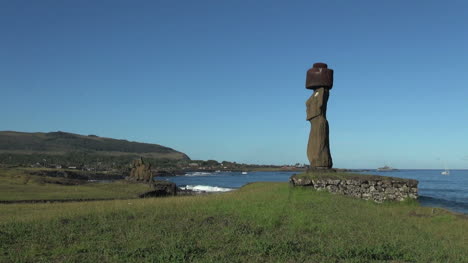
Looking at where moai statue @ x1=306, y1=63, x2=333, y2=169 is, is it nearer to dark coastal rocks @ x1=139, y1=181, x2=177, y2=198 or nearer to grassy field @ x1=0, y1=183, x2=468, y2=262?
grassy field @ x1=0, y1=183, x2=468, y2=262

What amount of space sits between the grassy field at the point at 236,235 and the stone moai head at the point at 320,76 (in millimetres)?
9157

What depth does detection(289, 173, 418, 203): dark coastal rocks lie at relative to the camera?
20.8 meters

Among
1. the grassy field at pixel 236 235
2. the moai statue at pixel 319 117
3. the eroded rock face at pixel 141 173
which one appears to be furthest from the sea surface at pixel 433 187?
the eroded rock face at pixel 141 173

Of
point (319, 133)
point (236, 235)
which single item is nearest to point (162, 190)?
point (319, 133)

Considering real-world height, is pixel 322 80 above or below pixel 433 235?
above

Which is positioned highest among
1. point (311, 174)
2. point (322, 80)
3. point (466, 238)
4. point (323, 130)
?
point (322, 80)

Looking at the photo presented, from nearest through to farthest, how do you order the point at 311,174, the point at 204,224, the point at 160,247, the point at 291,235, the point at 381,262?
the point at 381,262, the point at 160,247, the point at 291,235, the point at 204,224, the point at 311,174

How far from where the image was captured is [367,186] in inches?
827

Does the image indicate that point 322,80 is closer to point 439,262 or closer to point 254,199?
point 254,199

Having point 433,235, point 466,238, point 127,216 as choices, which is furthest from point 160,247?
point 466,238

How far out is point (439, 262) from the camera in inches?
337

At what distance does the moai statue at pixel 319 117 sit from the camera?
2286 centimetres

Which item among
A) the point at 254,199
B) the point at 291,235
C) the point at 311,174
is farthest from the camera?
the point at 311,174

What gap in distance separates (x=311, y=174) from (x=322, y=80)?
5.57 meters
